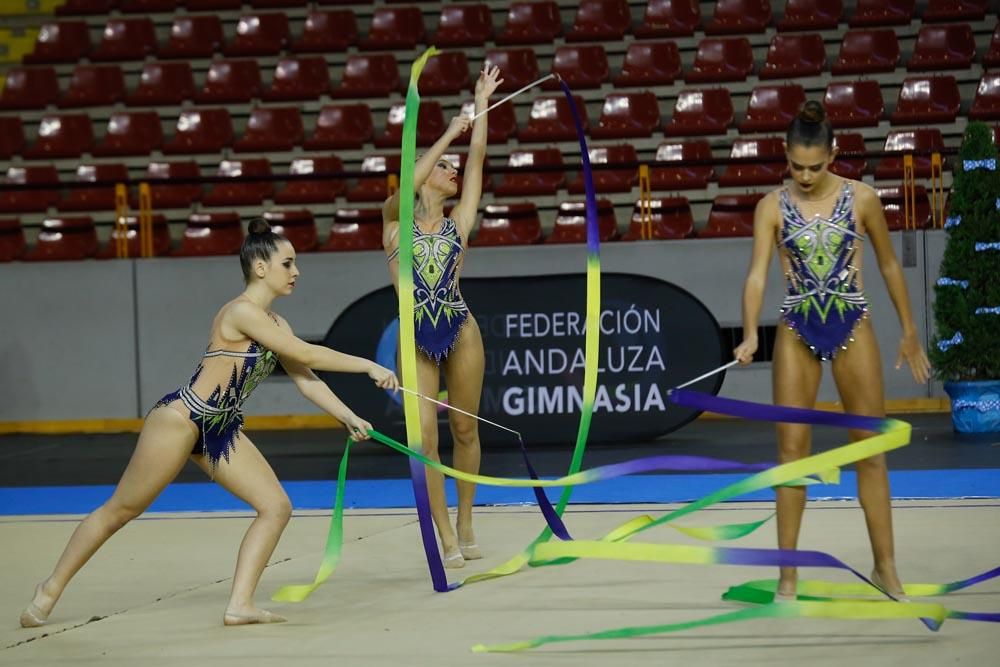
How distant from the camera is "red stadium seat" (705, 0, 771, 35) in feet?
44.0

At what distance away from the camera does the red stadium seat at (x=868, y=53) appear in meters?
12.8

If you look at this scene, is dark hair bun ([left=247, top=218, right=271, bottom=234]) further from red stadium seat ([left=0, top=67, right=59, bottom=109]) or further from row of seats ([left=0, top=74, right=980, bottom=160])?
Result: red stadium seat ([left=0, top=67, right=59, bottom=109])

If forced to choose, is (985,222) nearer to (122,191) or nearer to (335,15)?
(122,191)

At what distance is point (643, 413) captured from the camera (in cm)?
888

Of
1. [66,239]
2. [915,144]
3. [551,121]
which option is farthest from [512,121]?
[66,239]

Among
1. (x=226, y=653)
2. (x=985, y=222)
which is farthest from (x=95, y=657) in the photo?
(x=985, y=222)

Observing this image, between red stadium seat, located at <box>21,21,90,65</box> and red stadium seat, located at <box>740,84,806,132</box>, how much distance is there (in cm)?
739

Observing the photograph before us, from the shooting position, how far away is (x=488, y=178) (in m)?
12.4

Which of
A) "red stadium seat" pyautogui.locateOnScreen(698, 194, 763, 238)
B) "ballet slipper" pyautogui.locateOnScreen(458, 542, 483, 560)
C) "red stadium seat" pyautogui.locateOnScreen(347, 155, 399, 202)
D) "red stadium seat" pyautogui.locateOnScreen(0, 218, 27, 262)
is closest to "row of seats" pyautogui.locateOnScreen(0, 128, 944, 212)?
"red stadium seat" pyautogui.locateOnScreen(347, 155, 399, 202)

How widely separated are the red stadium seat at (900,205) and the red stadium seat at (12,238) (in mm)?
7654

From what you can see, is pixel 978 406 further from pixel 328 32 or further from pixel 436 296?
pixel 328 32

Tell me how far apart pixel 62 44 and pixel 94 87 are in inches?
37.6

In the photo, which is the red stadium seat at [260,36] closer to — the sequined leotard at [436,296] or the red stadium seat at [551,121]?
the red stadium seat at [551,121]

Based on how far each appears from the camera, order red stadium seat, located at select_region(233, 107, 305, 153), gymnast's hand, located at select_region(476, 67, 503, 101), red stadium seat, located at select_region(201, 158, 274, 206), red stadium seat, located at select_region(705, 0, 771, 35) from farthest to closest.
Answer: red stadium seat, located at select_region(705, 0, 771, 35), red stadium seat, located at select_region(233, 107, 305, 153), red stadium seat, located at select_region(201, 158, 274, 206), gymnast's hand, located at select_region(476, 67, 503, 101)
